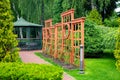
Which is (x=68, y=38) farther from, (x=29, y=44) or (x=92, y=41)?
(x=29, y=44)

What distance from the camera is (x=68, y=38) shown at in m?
17.1

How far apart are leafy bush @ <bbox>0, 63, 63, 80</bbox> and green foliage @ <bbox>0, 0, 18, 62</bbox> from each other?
206 centimetres

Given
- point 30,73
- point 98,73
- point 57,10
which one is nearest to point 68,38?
point 98,73

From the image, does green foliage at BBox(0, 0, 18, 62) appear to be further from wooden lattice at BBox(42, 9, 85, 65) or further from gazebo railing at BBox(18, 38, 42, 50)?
gazebo railing at BBox(18, 38, 42, 50)

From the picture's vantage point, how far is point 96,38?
20641 millimetres

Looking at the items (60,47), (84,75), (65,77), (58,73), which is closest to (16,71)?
(58,73)

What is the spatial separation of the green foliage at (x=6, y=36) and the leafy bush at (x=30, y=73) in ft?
6.77

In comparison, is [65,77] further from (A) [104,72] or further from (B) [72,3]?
(B) [72,3]

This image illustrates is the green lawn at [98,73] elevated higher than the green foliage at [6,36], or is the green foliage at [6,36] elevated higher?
the green foliage at [6,36]

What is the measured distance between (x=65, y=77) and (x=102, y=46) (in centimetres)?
859

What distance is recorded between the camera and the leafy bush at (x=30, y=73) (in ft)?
26.3

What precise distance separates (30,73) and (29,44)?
76.6 ft

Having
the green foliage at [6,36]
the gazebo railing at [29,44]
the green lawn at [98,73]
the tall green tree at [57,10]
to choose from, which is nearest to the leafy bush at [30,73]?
the green foliage at [6,36]

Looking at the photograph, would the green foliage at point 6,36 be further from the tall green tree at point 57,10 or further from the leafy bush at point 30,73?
the tall green tree at point 57,10
